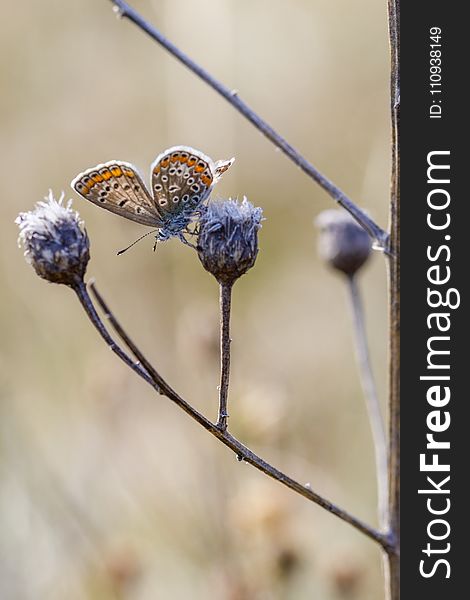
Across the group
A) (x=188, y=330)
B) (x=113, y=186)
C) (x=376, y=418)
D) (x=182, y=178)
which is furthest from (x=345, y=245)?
(x=188, y=330)

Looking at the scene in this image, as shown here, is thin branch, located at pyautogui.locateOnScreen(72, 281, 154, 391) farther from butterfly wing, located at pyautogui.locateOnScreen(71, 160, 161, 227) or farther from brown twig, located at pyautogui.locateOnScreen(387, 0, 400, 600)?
brown twig, located at pyautogui.locateOnScreen(387, 0, 400, 600)

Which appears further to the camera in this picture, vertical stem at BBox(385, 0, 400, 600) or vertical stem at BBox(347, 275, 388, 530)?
vertical stem at BBox(347, 275, 388, 530)

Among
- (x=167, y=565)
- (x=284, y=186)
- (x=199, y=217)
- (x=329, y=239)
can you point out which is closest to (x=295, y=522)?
(x=167, y=565)

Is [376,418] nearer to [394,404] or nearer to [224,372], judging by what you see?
[394,404]

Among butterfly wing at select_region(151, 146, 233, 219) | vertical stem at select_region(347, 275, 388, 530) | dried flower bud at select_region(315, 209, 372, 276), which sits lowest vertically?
vertical stem at select_region(347, 275, 388, 530)

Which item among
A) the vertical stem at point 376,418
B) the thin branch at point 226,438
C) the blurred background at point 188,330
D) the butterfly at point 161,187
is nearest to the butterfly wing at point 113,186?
the butterfly at point 161,187

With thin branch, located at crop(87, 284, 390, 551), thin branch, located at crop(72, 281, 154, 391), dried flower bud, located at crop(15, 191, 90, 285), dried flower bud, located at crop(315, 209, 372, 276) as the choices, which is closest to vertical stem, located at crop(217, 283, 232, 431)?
thin branch, located at crop(87, 284, 390, 551)
